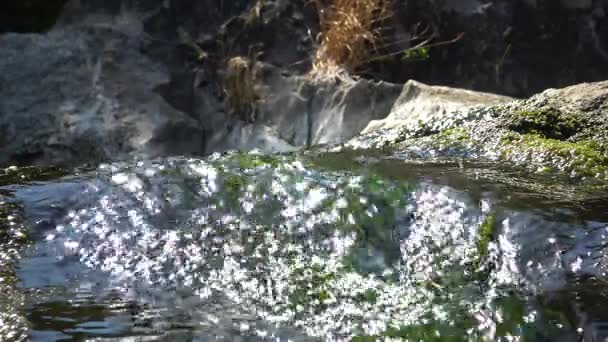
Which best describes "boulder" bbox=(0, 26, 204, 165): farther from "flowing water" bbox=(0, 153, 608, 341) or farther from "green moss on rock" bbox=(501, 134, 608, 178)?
"green moss on rock" bbox=(501, 134, 608, 178)

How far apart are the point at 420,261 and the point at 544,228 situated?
0.33 metres

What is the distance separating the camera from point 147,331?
201cm

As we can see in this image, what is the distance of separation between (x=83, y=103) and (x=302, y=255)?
154 inches

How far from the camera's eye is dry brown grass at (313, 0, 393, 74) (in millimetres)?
6055

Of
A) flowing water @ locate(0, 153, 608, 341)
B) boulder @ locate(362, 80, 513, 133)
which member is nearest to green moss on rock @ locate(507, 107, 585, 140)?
flowing water @ locate(0, 153, 608, 341)

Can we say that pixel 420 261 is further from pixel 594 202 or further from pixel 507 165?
pixel 507 165

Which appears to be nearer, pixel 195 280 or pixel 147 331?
pixel 147 331

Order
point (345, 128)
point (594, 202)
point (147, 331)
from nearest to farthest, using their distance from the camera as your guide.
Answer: point (147, 331) < point (594, 202) < point (345, 128)

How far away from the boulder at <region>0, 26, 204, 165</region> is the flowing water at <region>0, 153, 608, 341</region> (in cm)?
274

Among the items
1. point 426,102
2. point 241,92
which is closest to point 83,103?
point 241,92

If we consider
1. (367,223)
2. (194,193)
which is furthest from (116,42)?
(367,223)

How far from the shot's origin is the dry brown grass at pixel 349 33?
6.05 metres

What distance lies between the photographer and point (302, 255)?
2.34 metres

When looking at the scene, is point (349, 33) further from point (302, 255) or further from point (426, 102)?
point (302, 255)
